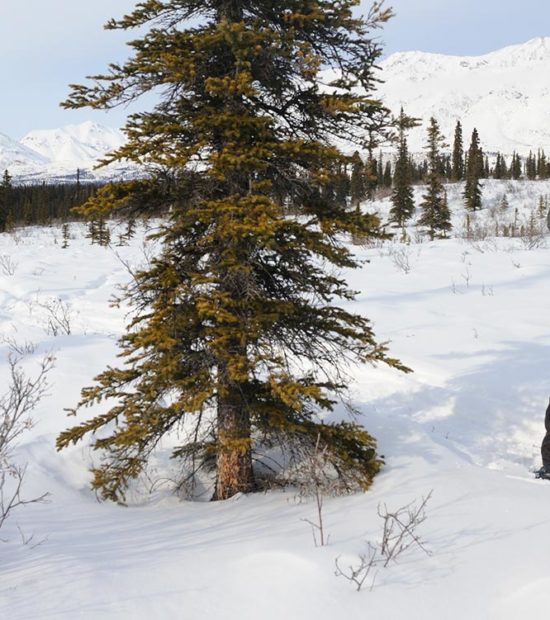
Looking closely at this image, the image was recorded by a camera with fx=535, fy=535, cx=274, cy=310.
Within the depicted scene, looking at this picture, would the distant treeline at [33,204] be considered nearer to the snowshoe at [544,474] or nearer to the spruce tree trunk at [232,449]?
the spruce tree trunk at [232,449]

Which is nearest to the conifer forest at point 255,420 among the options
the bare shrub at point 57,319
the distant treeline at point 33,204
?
the bare shrub at point 57,319

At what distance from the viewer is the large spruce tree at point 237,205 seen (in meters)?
4.56

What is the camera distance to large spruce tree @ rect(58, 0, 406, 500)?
4559 mm

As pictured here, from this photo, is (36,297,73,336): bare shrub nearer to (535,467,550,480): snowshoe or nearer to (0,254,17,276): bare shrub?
(0,254,17,276): bare shrub

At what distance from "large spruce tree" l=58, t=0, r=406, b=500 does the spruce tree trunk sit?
16 mm

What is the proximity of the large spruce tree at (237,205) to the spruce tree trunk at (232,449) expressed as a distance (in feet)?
0.05

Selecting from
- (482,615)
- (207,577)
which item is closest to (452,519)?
(482,615)

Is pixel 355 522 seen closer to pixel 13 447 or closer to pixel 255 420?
pixel 255 420

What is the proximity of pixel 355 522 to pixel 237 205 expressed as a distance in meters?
2.70

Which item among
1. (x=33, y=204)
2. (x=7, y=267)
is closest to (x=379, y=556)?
(x=7, y=267)

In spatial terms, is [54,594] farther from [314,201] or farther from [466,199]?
[466,199]

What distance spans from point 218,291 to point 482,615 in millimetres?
3079

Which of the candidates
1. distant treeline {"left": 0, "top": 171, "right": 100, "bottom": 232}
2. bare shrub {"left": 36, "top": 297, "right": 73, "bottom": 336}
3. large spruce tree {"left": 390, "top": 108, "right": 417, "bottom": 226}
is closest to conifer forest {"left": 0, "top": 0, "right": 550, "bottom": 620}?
bare shrub {"left": 36, "top": 297, "right": 73, "bottom": 336}

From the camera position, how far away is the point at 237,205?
453 cm
